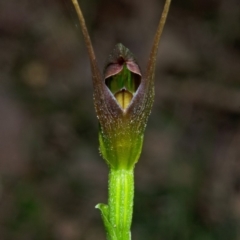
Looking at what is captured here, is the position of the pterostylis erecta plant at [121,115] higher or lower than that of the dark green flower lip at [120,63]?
lower

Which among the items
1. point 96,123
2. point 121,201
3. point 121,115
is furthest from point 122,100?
point 96,123

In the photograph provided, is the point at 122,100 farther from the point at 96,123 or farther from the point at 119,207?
the point at 96,123

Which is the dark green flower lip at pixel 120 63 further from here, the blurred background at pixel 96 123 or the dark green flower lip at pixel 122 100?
the blurred background at pixel 96 123

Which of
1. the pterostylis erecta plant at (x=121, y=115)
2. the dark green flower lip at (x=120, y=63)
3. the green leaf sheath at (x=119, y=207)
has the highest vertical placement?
the dark green flower lip at (x=120, y=63)

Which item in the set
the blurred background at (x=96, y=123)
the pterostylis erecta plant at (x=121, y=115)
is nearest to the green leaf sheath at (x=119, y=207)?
the pterostylis erecta plant at (x=121, y=115)

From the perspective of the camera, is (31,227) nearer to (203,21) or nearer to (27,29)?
(27,29)

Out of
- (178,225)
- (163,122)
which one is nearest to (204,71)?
(163,122)

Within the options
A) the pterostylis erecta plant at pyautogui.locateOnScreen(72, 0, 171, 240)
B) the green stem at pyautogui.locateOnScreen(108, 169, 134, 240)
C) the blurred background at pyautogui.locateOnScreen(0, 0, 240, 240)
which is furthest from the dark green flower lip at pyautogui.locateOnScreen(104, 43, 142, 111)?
the blurred background at pyautogui.locateOnScreen(0, 0, 240, 240)
